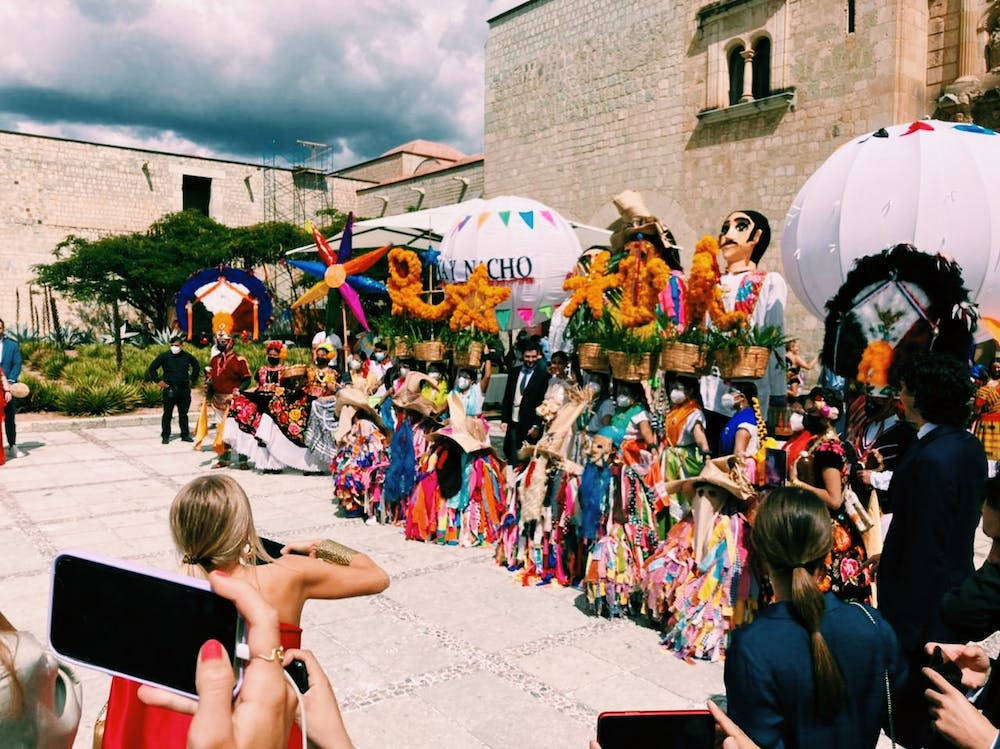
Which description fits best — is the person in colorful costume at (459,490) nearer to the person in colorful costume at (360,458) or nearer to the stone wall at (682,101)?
the person in colorful costume at (360,458)

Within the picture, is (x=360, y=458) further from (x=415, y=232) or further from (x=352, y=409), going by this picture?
(x=415, y=232)

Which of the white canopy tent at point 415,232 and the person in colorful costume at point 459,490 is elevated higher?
the white canopy tent at point 415,232

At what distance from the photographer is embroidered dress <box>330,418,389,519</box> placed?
288 inches

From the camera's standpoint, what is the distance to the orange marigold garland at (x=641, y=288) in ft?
17.4

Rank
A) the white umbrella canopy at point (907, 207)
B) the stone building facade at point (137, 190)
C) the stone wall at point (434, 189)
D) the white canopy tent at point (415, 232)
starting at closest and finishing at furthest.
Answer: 1. the white umbrella canopy at point (907, 207)
2. the white canopy tent at point (415, 232)
3. the stone wall at point (434, 189)
4. the stone building facade at point (137, 190)

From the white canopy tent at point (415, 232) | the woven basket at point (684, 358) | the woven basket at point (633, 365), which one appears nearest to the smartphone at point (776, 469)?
the woven basket at point (684, 358)

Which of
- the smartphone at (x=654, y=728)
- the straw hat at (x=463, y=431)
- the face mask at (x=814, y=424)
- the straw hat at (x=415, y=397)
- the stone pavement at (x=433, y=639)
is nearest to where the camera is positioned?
the smartphone at (x=654, y=728)

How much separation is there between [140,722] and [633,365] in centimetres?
395

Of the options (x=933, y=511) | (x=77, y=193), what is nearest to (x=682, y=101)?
(x=933, y=511)

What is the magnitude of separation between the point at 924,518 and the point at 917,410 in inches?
16.9

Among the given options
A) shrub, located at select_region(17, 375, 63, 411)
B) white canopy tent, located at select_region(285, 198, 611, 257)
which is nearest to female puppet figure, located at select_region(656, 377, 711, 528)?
white canopy tent, located at select_region(285, 198, 611, 257)

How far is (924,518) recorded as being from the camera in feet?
8.71

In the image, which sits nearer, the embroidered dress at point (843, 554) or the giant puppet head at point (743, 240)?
the embroidered dress at point (843, 554)

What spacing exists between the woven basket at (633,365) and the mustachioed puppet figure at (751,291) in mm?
387
